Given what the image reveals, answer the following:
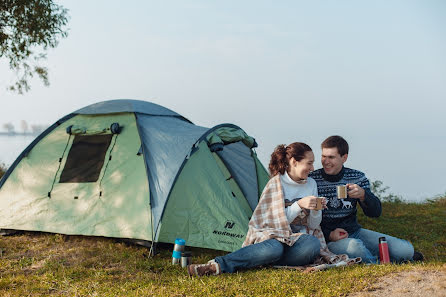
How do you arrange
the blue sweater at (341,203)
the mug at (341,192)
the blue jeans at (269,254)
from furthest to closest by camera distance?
the blue sweater at (341,203) → the mug at (341,192) → the blue jeans at (269,254)

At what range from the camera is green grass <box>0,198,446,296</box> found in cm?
393

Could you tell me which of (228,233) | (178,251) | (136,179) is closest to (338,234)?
(228,233)

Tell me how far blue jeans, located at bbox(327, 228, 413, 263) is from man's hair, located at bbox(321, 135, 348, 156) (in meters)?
0.92

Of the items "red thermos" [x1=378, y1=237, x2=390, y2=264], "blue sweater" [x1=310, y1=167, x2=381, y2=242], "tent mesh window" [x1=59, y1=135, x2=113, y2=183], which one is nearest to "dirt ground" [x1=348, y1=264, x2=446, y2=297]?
"red thermos" [x1=378, y1=237, x2=390, y2=264]

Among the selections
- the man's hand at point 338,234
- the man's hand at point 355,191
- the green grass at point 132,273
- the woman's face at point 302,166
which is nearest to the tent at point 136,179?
the green grass at point 132,273

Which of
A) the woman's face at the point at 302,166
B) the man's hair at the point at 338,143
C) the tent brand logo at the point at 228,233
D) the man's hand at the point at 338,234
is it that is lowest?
the tent brand logo at the point at 228,233

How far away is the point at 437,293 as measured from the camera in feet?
11.7

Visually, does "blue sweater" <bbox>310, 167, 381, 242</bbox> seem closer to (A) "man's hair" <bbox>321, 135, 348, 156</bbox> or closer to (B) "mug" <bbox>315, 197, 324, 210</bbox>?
(A) "man's hair" <bbox>321, 135, 348, 156</bbox>

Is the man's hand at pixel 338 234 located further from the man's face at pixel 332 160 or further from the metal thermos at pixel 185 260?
the metal thermos at pixel 185 260

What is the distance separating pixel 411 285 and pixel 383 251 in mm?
1035

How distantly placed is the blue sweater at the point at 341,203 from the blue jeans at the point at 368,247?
0.40 ft

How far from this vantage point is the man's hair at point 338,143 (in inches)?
192

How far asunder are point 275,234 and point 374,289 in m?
1.12

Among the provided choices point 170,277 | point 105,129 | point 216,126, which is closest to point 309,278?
point 170,277
